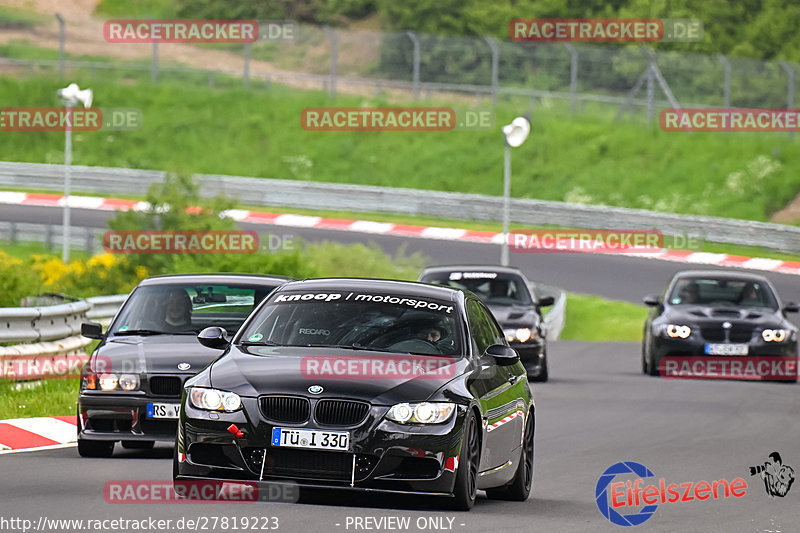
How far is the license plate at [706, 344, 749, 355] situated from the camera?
75.4ft

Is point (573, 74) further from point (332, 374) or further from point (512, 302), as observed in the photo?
point (332, 374)

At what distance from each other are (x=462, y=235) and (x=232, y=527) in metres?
32.3

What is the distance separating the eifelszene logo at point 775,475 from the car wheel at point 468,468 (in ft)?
8.66

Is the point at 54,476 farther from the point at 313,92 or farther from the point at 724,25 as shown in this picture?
the point at 724,25

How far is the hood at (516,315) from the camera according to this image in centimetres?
2205

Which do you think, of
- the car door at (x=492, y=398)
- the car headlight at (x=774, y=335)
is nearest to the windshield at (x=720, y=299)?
the car headlight at (x=774, y=335)

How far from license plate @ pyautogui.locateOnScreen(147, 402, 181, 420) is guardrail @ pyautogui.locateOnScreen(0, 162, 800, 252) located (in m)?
29.0

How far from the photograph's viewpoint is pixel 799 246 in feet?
130

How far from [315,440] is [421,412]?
64cm

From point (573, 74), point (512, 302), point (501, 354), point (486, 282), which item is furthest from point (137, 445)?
point (573, 74)

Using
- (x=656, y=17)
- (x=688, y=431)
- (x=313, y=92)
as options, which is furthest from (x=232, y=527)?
(x=656, y=17)

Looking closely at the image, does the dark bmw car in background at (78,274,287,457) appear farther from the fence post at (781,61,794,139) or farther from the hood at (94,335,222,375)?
the fence post at (781,61,794,139)

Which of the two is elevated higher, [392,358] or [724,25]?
[724,25]

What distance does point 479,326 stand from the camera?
11.3 meters
